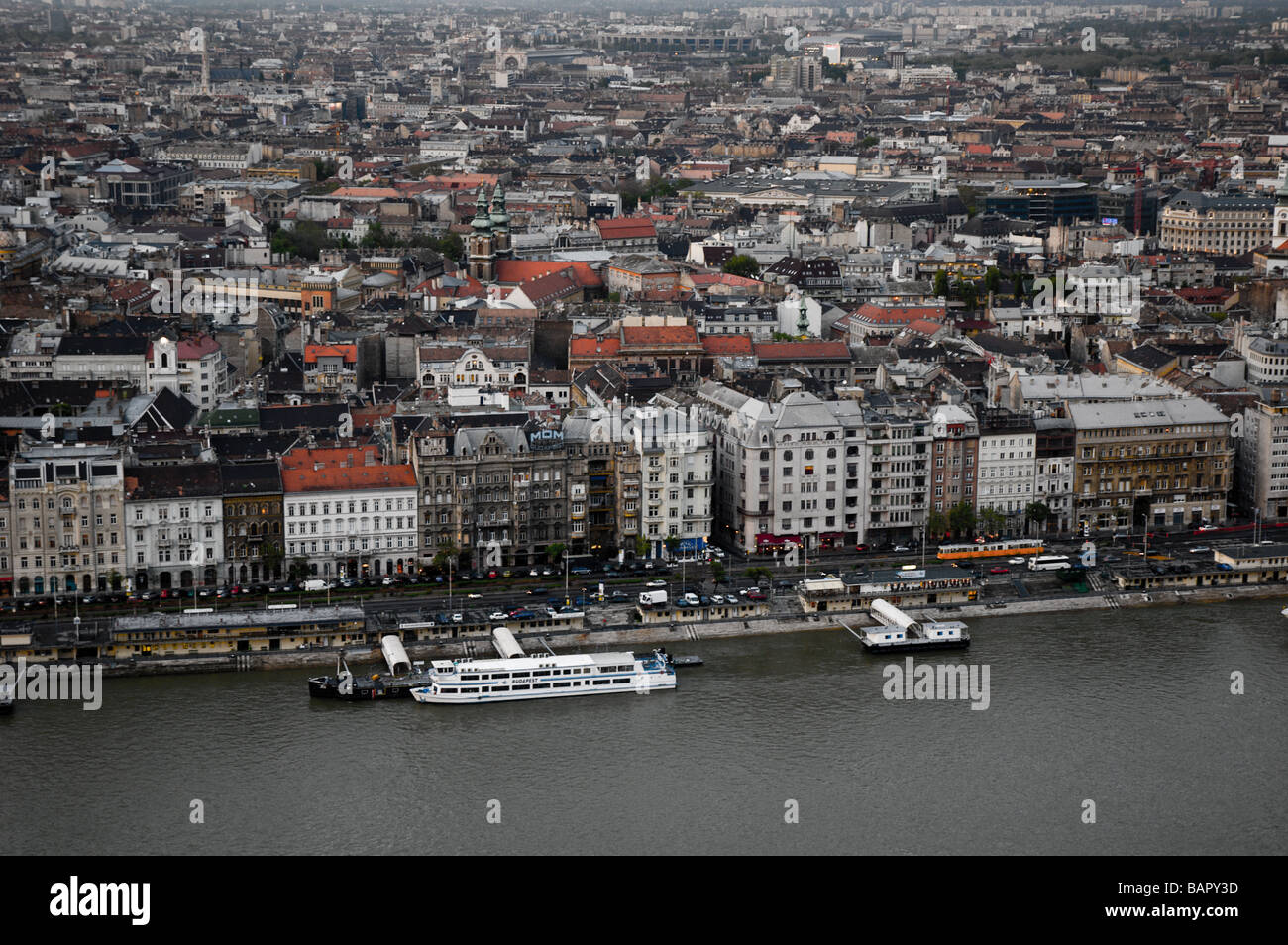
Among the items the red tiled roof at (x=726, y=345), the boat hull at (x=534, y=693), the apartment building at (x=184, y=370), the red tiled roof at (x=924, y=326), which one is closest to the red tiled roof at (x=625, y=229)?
the red tiled roof at (x=924, y=326)

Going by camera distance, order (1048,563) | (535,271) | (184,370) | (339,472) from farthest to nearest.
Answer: (535,271) < (184,370) < (1048,563) < (339,472)

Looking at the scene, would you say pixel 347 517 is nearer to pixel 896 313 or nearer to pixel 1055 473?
pixel 1055 473

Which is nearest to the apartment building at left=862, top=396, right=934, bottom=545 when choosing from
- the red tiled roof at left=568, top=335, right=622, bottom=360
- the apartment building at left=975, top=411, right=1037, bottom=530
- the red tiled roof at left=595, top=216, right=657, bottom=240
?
the apartment building at left=975, top=411, right=1037, bottom=530

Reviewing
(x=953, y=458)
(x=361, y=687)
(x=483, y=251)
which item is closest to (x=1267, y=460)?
(x=953, y=458)

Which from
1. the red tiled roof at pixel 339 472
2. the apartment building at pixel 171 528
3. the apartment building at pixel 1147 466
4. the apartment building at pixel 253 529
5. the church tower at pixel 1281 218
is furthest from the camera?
the church tower at pixel 1281 218

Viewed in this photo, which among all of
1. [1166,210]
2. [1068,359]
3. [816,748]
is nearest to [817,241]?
[1166,210]

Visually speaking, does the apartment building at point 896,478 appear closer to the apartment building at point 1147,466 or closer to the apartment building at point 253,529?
the apartment building at point 1147,466

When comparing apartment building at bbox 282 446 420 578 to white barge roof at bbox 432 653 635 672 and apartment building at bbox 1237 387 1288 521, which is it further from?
apartment building at bbox 1237 387 1288 521
